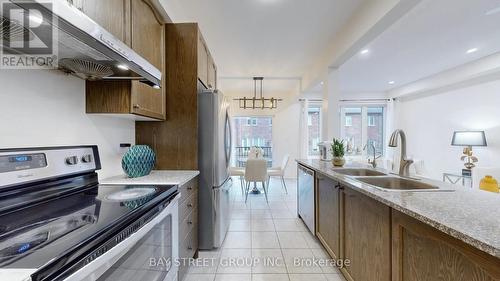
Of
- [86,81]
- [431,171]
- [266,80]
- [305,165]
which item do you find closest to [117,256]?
[86,81]

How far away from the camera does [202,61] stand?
2.33m

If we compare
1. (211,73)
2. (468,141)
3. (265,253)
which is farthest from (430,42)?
(265,253)

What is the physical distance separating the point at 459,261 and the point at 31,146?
201 centimetres

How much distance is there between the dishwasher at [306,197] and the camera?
2520 millimetres

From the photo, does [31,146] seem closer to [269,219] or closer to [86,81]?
[86,81]

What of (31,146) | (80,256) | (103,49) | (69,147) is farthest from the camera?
(69,147)

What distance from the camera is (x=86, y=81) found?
1494mm

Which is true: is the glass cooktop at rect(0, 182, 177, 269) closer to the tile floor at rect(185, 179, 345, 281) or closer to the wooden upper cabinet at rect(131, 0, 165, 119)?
the wooden upper cabinet at rect(131, 0, 165, 119)

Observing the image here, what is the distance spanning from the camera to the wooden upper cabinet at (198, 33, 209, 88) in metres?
2.19

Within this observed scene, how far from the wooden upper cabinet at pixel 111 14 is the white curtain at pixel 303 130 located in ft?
17.1

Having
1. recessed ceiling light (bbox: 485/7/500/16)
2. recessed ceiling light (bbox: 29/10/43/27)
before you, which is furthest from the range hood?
recessed ceiling light (bbox: 485/7/500/16)

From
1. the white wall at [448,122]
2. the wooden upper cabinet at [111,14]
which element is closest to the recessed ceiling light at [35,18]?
the wooden upper cabinet at [111,14]

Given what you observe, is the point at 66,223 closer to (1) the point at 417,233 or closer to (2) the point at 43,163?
(2) the point at 43,163

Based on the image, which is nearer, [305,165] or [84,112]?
[84,112]
